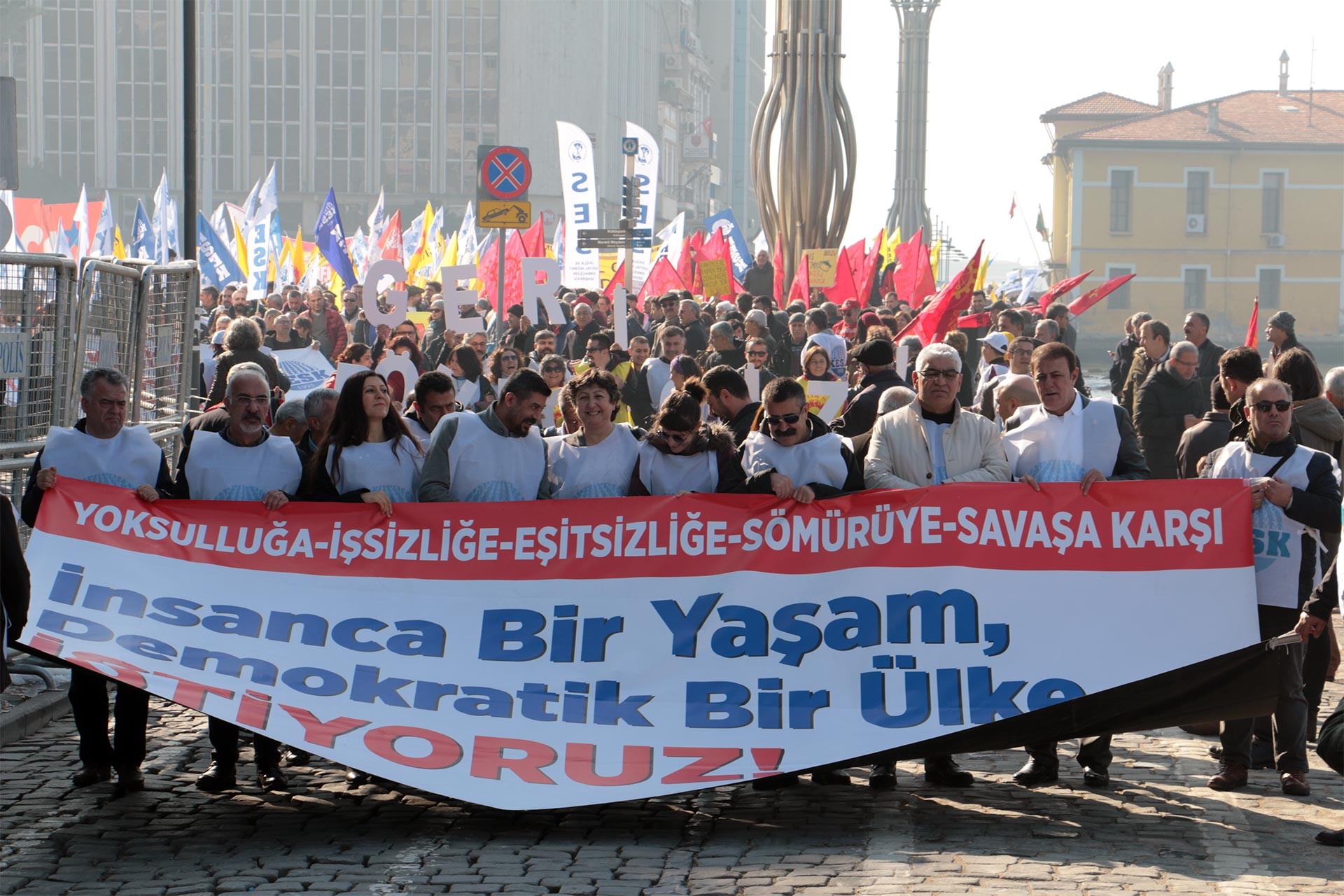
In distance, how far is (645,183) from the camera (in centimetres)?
3083

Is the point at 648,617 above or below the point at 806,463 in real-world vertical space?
below

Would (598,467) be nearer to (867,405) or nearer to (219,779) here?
(219,779)

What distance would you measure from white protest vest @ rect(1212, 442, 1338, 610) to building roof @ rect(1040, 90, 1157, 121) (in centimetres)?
8335

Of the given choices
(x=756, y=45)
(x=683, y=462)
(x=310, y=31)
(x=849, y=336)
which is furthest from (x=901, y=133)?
(x=756, y=45)

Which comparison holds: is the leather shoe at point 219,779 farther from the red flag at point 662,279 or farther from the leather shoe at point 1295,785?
the red flag at point 662,279

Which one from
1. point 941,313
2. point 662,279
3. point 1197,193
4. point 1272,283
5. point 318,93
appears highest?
point 318,93

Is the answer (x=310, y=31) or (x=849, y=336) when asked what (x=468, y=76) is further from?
(x=849, y=336)

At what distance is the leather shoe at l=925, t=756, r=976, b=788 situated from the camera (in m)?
7.09

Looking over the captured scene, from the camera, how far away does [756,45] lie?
16175cm

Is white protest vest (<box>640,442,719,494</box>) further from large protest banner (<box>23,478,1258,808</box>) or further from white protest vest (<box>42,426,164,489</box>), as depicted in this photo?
white protest vest (<box>42,426,164,489</box>)

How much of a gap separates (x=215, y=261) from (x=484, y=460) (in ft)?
64.0

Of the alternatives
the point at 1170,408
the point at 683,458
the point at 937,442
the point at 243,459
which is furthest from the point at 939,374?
the point at 1170,408

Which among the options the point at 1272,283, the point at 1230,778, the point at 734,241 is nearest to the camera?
the point at 1230,778

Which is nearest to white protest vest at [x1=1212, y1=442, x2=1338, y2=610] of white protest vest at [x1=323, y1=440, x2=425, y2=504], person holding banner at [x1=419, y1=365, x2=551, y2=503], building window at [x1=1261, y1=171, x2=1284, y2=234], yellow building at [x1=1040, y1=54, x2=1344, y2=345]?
person holding banner at [x1=419, y1=365, x2=551, y2=503]
